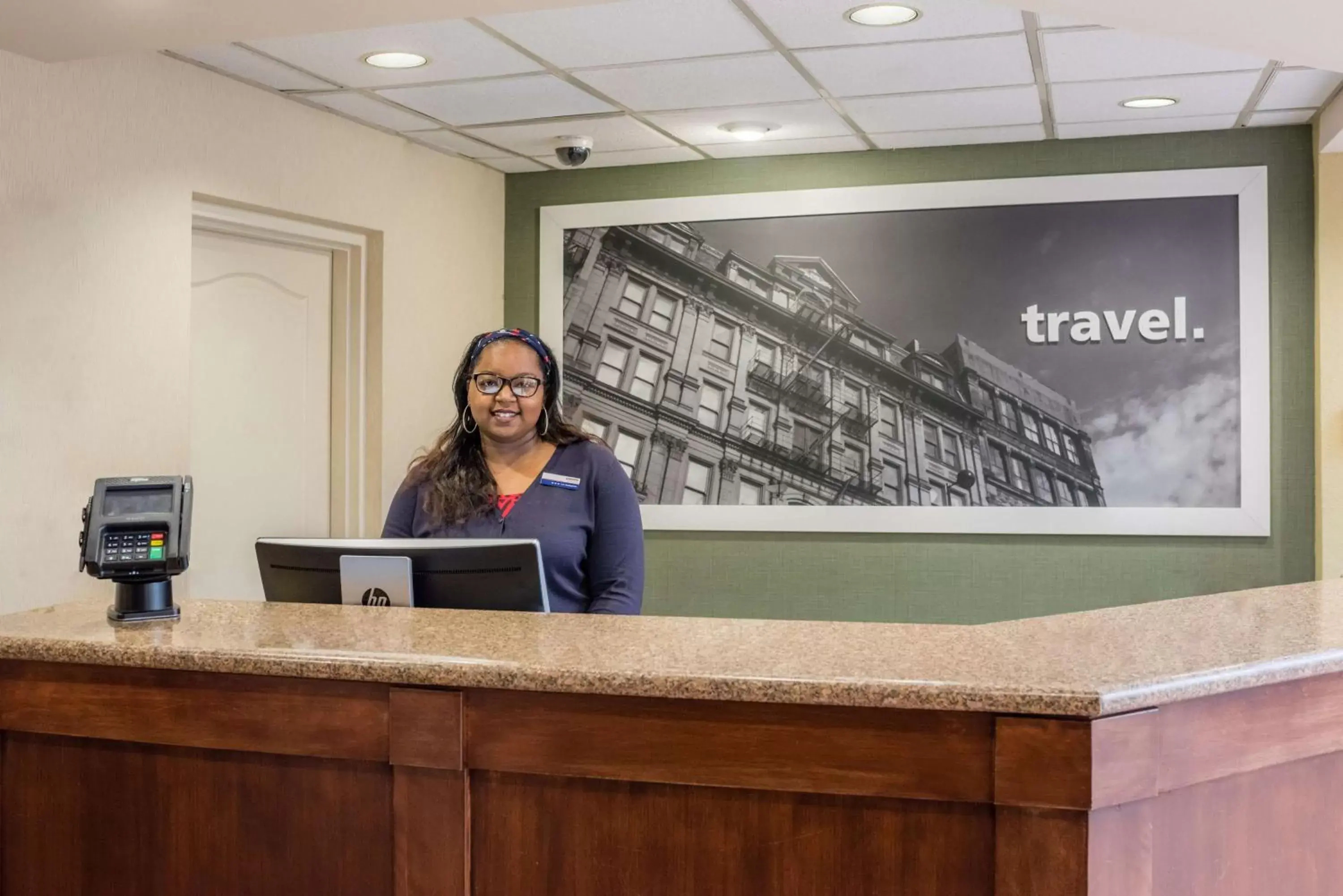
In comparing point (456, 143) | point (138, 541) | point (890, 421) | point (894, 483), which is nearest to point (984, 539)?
point (894, 483)

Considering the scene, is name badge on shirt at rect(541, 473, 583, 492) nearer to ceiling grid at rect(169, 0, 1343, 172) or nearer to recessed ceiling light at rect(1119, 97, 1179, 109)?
ceiling grid at rect(169, 0, 1343, 172)

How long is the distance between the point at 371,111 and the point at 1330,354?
337 centimetres

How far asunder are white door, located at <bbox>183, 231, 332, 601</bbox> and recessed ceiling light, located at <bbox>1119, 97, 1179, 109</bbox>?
279cm

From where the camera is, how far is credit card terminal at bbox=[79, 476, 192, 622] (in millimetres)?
1913

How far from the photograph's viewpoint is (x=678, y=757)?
1.46 meters

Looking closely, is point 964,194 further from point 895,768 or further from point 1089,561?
point 895,768

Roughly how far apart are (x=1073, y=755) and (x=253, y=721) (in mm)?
996

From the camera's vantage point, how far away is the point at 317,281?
15.2 feet

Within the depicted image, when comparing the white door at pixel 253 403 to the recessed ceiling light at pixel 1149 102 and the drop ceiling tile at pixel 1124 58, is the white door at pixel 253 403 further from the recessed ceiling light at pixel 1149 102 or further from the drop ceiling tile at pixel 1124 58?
the recessed ceiling light at pixel 1149 102

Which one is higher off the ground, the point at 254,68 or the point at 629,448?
the point at 254,68

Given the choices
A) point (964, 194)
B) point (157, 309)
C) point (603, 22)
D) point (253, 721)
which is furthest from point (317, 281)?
point (253, 721)

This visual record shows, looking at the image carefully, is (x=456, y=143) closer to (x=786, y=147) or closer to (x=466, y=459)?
(x=786, y=147)

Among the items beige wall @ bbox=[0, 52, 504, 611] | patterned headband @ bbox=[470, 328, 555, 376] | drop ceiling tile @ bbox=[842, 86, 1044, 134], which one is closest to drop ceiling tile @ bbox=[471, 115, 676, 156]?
beige wall @ bbox=[0, 52, 504, 611]

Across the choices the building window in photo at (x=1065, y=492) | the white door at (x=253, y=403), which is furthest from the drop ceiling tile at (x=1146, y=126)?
the white door at (x=253, y=403)
